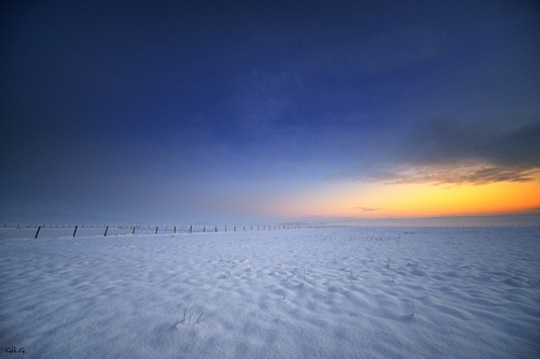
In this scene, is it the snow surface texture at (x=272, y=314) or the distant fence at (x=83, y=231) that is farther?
the distant fence at (x=83, y=231)

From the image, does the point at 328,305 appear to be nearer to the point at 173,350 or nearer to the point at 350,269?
the point at 173,350

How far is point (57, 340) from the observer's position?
3.21m

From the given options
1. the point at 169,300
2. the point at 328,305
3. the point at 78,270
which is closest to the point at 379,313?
the point at 328,305

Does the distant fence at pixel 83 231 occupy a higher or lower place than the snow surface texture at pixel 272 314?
higher

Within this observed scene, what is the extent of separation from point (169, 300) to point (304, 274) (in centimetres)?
400

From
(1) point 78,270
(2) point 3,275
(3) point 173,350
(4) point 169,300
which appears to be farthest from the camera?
(1) point 78,270
